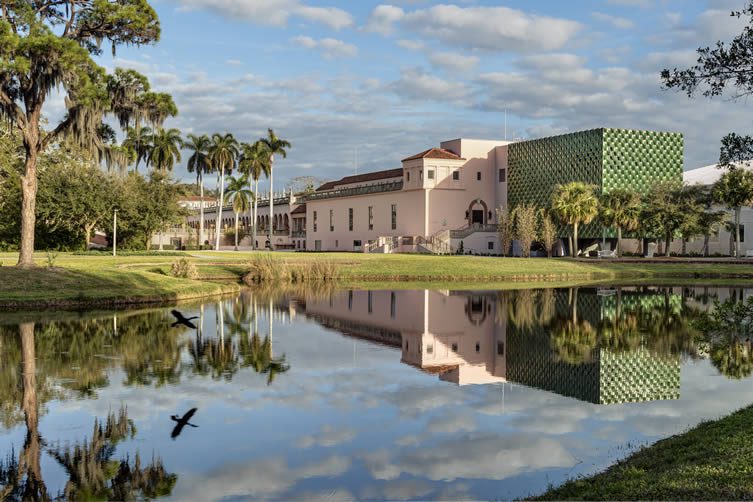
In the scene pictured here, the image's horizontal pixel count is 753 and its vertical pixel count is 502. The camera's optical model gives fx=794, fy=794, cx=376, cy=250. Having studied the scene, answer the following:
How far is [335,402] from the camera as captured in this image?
14.5m

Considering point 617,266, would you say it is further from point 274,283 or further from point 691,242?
point 274,283

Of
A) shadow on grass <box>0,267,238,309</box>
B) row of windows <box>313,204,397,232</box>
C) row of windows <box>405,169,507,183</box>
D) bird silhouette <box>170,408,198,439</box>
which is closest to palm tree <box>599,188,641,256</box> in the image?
row of windows <box>405,169,507,183</box>

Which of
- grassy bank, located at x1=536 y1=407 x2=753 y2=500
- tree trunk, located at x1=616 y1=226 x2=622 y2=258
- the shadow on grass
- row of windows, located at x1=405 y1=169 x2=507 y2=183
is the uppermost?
row of windows, located at x1=405 y1=169 x2=507 y2=183

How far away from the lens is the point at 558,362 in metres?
19.0

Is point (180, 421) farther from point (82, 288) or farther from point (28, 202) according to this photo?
point (28, 202)

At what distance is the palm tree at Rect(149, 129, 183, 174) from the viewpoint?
91.3 m

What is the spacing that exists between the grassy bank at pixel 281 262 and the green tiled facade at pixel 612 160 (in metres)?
14.3

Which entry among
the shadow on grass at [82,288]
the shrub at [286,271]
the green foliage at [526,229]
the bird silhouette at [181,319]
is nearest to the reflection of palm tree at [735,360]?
the bird silhouette at [181,319]

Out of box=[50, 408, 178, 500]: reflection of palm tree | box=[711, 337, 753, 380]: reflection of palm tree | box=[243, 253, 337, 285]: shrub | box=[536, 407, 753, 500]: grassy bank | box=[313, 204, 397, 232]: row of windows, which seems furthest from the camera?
box=[313, 204, 397, 232]: row of windows

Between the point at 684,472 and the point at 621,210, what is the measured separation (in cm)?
→ 6355

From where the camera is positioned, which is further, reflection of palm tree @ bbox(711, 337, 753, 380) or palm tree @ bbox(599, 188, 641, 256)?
palm tree @ bbox(599, 188, 641, 256)

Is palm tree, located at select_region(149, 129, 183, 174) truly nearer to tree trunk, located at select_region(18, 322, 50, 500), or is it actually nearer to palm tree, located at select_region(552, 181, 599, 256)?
palm tree, located at select_region(552, 181, 599, 256)

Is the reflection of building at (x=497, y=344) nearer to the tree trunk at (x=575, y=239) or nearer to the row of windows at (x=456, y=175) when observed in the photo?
the tree trunk at (x=575, y=239)

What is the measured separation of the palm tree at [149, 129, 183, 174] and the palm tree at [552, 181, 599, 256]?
45365 millimetres
